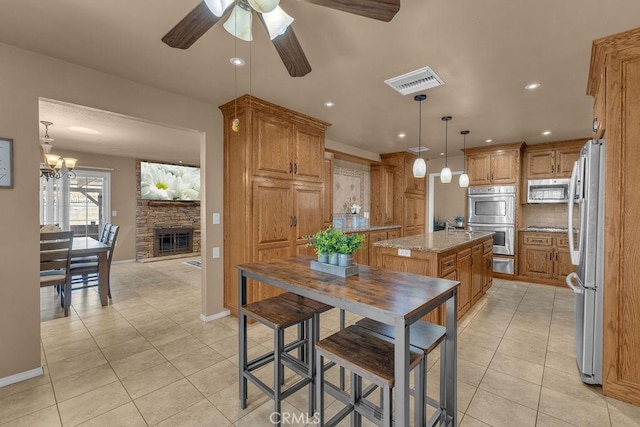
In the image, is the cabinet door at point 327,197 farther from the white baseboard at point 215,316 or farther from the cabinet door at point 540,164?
the cabinet door at point 540,164

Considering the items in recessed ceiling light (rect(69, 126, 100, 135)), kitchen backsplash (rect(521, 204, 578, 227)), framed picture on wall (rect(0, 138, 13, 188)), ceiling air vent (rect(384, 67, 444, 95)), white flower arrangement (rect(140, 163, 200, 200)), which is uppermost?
recessed ceiling light (rect(69, 126, 100, 135))

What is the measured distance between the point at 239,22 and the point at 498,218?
18.0ft

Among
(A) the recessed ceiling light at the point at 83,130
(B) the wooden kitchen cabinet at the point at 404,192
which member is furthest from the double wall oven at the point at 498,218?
(A) the recessed ceiling light at the point at 83,130

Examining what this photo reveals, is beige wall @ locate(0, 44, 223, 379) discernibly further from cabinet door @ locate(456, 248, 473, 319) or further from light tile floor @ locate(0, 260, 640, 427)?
cabinet door @ locate(456, 248, 473, 319)

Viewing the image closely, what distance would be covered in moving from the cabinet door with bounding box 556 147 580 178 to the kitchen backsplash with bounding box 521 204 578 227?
2.09 ft

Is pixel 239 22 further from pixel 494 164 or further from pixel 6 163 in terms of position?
pixel 494 164

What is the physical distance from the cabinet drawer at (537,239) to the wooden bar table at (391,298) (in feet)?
15.0

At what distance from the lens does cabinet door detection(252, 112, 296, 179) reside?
3278 mm

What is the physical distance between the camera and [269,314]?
6.04 feet

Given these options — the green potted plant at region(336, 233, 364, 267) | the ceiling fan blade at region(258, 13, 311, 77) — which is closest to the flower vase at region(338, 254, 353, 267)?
the green potted plant at region(336, 233, 364, 267)

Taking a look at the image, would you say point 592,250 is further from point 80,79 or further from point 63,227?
point 63,227

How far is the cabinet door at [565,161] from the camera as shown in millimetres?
5023

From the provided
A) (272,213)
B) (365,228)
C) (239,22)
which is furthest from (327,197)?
(239,22)

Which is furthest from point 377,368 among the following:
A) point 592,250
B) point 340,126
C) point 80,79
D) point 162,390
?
point 340,126
